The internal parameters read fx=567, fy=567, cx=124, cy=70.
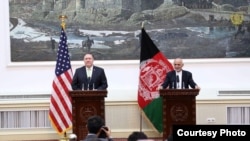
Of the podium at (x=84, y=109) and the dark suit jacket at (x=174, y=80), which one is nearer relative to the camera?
the podium at (x=84, y=109)

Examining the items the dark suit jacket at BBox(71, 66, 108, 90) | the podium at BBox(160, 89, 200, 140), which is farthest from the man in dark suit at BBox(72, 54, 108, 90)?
the podium at BBox(160, 89, 200, 140)

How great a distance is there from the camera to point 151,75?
1064 centimetres

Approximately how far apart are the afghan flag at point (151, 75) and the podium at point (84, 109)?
50.5 inches

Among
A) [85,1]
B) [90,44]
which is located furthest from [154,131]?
[85,1]

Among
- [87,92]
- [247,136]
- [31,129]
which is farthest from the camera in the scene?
[31,129]

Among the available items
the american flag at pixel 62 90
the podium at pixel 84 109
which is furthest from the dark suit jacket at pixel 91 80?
the american flag at pixel 62 90

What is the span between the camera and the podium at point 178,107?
31.3 feet

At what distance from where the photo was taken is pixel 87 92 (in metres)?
9.49

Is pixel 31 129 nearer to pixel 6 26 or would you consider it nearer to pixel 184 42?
pixel 6 26

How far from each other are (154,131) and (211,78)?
1.58 meters

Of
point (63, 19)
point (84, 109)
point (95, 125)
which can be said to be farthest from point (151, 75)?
point (95, 125)

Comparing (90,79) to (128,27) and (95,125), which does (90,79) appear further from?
(95,125)

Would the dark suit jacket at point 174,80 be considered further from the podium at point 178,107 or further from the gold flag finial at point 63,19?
the gold flag finial at point 63,19

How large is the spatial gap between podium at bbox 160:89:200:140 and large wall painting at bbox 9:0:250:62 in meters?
1.99
